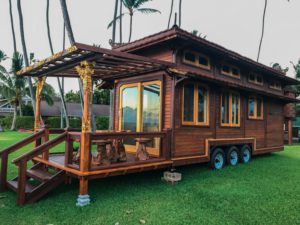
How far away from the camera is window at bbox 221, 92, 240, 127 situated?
795cm

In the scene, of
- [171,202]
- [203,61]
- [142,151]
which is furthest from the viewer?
[203,61]

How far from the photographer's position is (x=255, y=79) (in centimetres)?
998

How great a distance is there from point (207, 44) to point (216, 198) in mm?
4065

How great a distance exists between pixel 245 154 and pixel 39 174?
6.94 meters

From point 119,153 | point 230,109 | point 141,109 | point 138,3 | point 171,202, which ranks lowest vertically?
point 171,202

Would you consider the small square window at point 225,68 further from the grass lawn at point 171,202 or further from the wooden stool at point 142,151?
the wooden stool at point 142,151

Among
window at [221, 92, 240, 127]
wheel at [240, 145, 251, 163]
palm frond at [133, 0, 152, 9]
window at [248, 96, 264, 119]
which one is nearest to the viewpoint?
window at [221, 92, 240, 127]

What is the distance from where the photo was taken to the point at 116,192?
517 centimetres

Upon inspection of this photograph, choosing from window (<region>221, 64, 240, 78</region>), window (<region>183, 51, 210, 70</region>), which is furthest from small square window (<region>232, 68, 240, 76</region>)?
window (<region>183, 51, 210, 70</region>)

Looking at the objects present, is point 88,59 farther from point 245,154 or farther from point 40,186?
point 245,154

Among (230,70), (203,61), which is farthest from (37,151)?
(230,70)

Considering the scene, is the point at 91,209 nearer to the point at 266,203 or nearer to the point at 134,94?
the point at 266,203

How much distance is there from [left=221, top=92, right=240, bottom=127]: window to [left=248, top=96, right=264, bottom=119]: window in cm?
98

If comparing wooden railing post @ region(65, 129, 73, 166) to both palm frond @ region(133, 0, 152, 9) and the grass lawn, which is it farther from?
palm frond @ region(133, 0, 152, 9)
